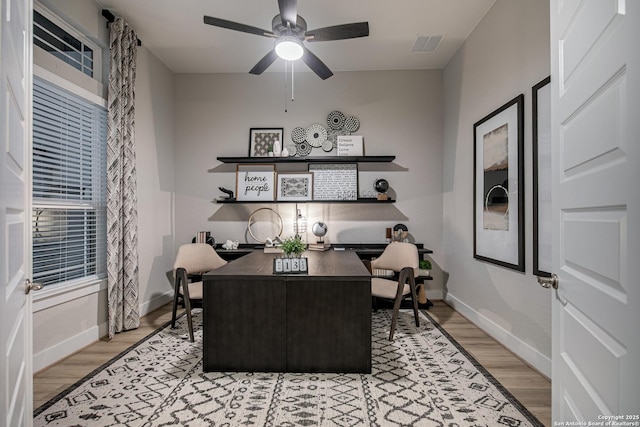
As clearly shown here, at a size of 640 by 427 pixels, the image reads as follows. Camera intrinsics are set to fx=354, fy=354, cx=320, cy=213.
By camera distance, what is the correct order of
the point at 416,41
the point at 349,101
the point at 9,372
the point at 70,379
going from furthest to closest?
the point at 349,101 < the point at 416,41 < the point at 70,379 < the point at 9,372

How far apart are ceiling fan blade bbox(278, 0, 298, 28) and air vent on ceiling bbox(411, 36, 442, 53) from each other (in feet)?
5.87

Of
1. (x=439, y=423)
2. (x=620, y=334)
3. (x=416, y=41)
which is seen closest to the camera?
(x=620, y=334)

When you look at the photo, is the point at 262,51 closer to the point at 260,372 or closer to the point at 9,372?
the point at 260,372

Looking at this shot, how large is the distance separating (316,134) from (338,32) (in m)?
1.95

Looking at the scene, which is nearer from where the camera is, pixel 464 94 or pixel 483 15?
pixel 483 15

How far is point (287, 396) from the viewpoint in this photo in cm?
210

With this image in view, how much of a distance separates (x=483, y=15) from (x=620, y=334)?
340 centimetres

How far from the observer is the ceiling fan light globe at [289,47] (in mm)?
2731

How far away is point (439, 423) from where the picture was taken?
6.04 ft

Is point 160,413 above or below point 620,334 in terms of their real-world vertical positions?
below

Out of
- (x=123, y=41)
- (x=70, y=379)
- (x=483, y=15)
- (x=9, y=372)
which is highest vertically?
(x=483, y=15)

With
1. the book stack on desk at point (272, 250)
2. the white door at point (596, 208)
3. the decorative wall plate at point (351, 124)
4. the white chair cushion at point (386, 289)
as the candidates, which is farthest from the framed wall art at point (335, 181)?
the white door at point (596, 208)

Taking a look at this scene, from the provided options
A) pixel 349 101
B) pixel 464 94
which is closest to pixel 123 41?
pixel 349 101

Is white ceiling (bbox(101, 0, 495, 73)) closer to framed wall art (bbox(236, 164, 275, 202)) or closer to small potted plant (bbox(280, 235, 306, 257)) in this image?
framed wall art (bbox(236, 164, 275, 202))
